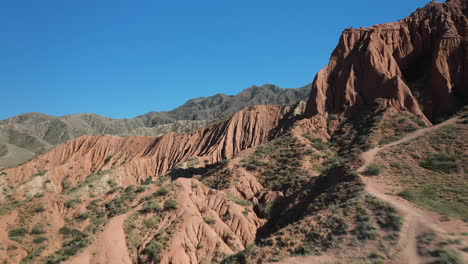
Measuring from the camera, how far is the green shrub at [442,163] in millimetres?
23261

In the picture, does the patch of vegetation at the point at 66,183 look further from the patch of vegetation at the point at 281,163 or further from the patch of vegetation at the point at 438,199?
the patch of vegetation at the point at 438,199

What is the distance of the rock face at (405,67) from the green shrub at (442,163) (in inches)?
655

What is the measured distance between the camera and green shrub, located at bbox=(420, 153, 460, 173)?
76.3ft

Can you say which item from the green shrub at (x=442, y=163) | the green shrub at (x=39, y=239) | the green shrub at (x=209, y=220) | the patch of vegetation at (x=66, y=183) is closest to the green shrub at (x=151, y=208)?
the green shrub at (x=209, y=220)

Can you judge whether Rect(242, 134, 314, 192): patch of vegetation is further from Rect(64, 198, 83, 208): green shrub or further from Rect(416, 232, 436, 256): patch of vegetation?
Rect(64, 198, 83, 208): green shrub

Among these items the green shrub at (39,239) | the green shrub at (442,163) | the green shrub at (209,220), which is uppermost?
the green shrub at (442,163)

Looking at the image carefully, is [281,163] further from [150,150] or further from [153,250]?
[150,150]

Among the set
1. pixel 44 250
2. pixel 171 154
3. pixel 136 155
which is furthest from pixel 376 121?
pixel 136 155

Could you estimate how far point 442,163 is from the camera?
23.8m

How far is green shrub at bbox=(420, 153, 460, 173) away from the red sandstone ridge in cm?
3479

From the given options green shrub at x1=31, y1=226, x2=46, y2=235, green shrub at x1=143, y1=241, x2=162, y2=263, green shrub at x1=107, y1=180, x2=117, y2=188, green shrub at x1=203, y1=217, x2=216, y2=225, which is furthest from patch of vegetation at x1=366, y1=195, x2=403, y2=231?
green shrub at x1=107, y1=180, x2=117, y2=188

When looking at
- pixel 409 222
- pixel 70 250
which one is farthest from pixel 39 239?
pixel 409 222

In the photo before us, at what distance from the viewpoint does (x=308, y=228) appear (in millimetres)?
18344

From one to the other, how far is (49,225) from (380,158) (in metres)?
35.5
